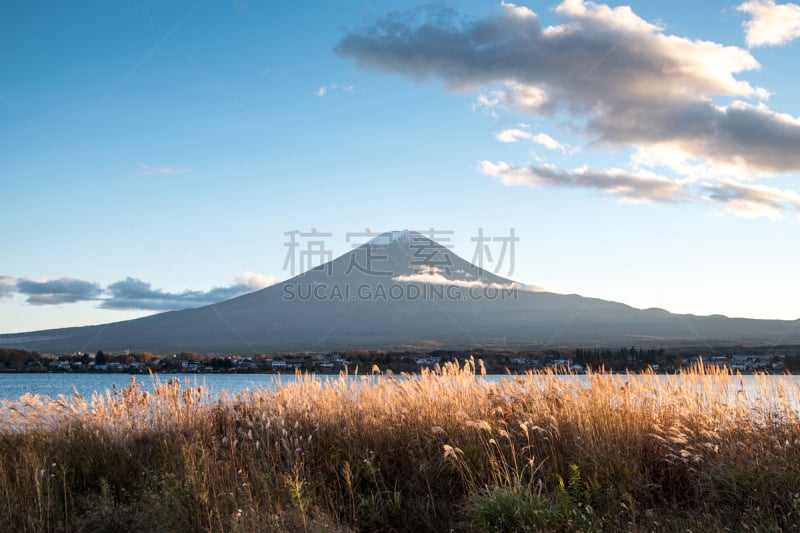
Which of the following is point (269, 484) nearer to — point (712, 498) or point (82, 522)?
point (82, 522)

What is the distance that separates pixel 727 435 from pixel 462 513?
341cm

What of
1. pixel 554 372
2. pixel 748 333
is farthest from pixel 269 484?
pixel 748 333

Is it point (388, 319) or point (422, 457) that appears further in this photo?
point (388, 319)

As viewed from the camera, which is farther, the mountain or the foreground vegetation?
the mountain

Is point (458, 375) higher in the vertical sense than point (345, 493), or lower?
higher

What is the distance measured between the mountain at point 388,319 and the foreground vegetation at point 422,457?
72.7 m

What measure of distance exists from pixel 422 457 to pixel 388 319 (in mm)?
94636

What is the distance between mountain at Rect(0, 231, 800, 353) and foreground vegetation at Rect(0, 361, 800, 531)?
238 ft

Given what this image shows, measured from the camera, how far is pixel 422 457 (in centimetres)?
752

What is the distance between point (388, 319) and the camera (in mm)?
101938

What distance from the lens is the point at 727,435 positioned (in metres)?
7.46

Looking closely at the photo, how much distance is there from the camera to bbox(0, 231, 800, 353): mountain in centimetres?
9012

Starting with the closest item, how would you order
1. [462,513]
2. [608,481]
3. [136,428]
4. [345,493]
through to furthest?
[462,513] → [608,481] → [345,493] → [136,428]

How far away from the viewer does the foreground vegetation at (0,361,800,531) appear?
20.2ft
